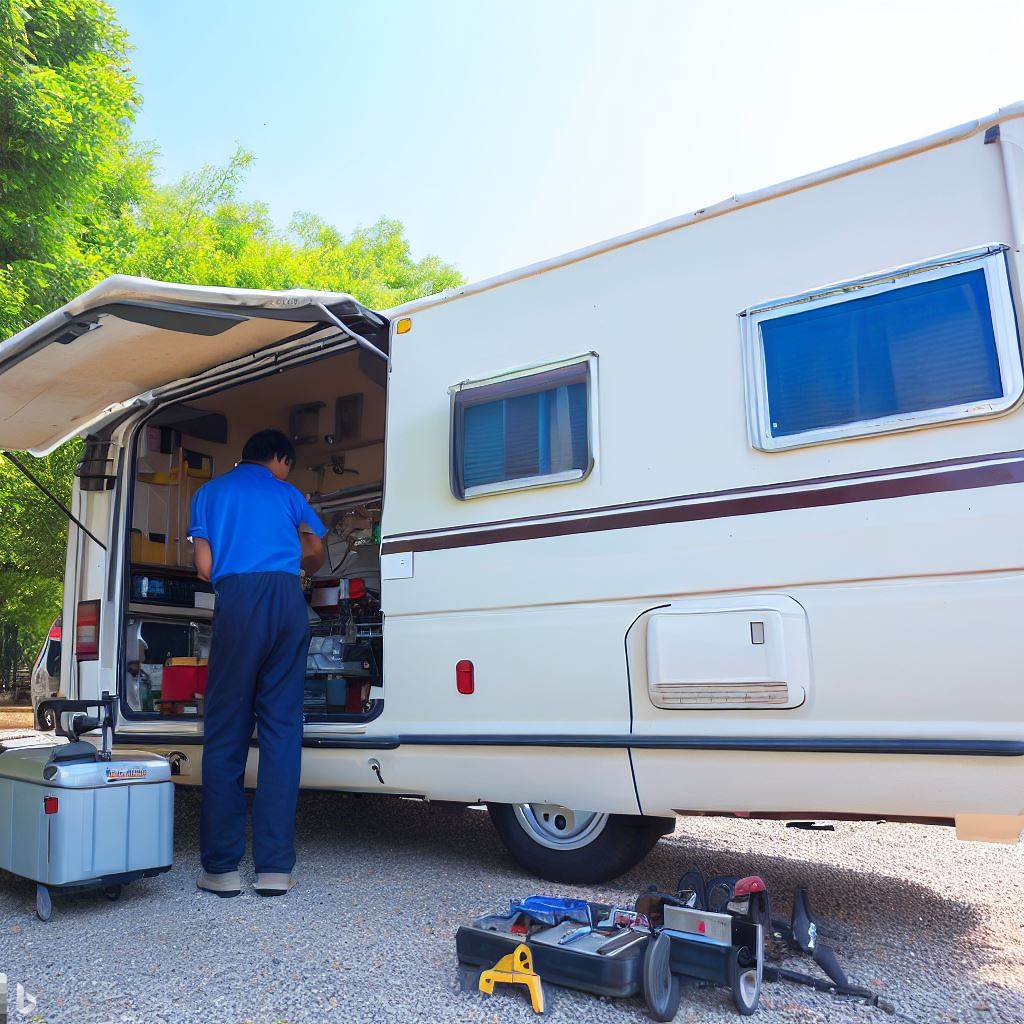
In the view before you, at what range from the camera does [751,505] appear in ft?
10.8

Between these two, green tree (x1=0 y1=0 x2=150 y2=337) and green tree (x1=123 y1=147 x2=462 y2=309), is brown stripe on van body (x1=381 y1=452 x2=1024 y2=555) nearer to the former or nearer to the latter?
green tree (x1=0 y1=0 x2=150 y2=337)

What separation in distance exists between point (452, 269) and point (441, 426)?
19194 millimetres

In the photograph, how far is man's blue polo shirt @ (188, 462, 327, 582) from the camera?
13.6ft

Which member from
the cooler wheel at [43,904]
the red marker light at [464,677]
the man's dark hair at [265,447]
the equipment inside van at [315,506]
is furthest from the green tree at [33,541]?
the red marker light at [464,677]

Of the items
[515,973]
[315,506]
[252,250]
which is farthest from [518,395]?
[252,250]

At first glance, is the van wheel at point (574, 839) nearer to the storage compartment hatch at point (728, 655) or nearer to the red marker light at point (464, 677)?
the red marker light at point (464, 677)

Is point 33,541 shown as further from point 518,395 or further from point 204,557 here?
point 518,395

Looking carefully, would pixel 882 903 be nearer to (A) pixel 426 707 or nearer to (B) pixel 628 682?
(B) pixel 628 682

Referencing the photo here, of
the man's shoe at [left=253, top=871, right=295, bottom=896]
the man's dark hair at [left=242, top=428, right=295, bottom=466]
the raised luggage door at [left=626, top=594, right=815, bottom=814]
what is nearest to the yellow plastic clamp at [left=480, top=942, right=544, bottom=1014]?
the raised luggage door at [left=626, top=594, right=815, bottom=814]

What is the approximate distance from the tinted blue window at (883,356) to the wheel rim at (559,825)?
172 centimetres

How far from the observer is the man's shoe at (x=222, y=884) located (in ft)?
12.4

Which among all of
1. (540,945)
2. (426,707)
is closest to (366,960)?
(540,945)

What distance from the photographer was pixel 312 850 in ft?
15.0

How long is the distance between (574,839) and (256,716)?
57.4 inches
